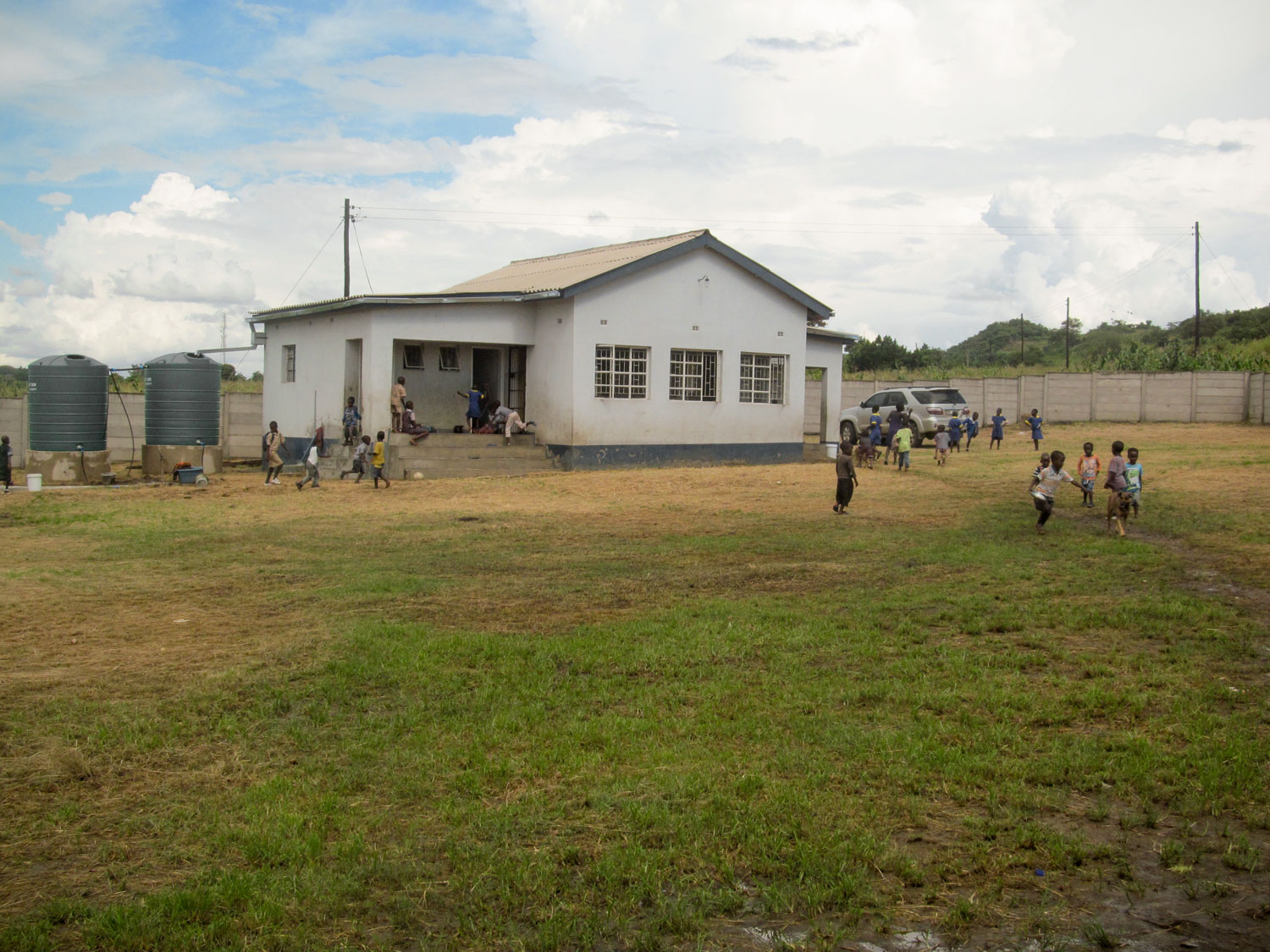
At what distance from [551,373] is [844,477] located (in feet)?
31.3

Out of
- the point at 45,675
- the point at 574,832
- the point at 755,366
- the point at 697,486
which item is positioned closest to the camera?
the point at 574,832

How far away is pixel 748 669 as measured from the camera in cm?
780

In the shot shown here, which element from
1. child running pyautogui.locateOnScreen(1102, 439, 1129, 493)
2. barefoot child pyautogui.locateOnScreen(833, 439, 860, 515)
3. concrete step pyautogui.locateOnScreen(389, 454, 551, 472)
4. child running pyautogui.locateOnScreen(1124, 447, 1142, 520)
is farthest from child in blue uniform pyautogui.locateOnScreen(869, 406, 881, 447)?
child running pyautogui.locateOnScreen(1124, 447, 1142, 520)

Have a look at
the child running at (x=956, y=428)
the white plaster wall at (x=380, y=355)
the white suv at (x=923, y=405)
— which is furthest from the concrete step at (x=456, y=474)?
the child running at (x=956, y=428)

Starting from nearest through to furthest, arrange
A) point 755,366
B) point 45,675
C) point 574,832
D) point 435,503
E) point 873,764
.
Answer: point 574,832
point 873,764
point 45,675
point 435,503
point 755,366

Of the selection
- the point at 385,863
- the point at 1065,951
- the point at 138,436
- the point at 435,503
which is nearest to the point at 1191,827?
the point at 1065,951

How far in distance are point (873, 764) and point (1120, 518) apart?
10.0 m

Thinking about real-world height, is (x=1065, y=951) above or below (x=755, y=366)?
below

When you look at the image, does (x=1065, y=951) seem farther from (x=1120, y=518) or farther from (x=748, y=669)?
(x=1120, y=518)

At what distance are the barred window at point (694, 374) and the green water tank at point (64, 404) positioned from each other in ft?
41.2

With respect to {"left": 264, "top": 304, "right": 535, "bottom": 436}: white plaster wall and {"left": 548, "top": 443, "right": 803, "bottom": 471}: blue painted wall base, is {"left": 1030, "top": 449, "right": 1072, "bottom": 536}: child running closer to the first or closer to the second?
{"left": 548, "top": 443, "right": 803, "bottom": 471}: blue painted wall base

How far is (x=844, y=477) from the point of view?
16953 mm

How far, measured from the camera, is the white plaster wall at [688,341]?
950 inches

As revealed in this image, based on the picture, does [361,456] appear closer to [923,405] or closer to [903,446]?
[903,446]
